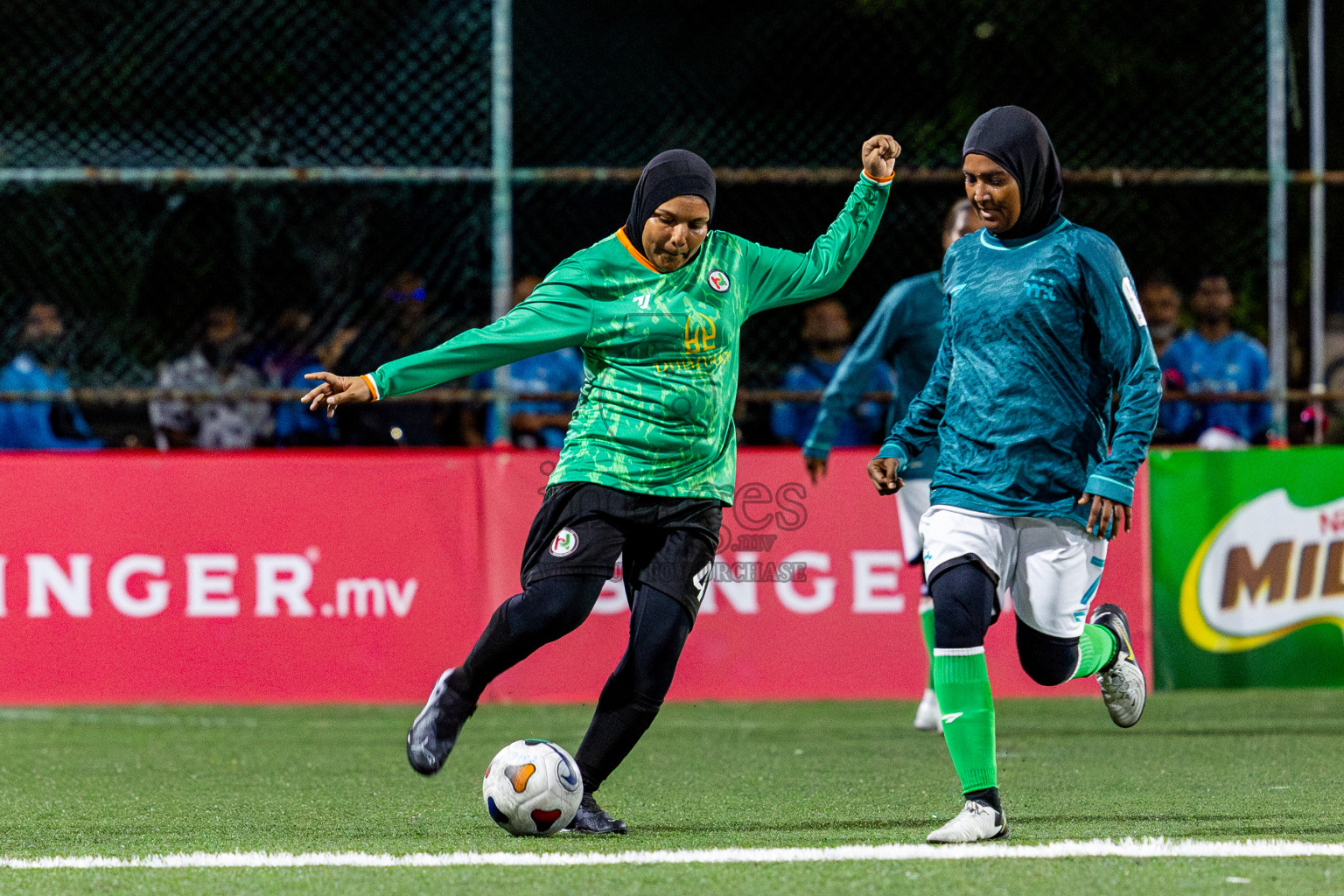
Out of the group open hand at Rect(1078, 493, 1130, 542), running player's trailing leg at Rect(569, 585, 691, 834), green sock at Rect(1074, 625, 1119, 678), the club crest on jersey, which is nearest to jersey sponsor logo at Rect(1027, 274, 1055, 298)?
open hand at Rect(1078, 493, 1130, 542)

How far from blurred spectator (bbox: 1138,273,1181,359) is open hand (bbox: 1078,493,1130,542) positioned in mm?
5219

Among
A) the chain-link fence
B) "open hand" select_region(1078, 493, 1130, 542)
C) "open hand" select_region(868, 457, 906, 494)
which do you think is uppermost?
the chain-link fence

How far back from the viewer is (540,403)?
9453mm

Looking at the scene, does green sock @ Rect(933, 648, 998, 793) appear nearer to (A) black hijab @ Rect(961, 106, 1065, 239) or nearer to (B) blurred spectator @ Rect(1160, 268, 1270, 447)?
(A) black hijab @ Rect(961, 106, 1065, 239)

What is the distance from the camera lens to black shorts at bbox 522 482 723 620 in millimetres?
4984

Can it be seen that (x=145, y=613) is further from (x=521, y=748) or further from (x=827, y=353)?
(x=521, y=748)

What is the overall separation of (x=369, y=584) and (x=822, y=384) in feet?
8.37

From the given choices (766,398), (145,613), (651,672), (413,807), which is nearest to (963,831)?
(651,672)

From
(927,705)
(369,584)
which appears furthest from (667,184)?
(369,584)

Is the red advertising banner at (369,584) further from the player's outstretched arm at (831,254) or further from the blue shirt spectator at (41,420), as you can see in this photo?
the player's outstretched arm at (831,254)

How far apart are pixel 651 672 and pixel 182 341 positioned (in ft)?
18.1

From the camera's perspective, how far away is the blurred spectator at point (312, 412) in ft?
31.1

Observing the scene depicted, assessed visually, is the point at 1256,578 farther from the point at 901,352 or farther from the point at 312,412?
the point at 312,412

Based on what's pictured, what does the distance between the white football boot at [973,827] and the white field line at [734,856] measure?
0.13 ft
